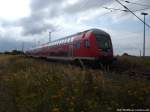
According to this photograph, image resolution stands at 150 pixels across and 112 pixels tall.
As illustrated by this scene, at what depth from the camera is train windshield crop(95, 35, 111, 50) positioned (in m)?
27.7

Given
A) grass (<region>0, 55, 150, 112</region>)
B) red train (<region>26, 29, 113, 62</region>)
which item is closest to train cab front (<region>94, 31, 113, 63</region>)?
red train (<region>26, 29, 113, 62</region>)

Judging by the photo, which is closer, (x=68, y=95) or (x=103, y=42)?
(x=68, y=95)

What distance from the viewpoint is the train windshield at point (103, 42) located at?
91.0ft

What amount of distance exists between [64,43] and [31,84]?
79.6ft

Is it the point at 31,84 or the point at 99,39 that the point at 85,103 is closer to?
the point at 31,84

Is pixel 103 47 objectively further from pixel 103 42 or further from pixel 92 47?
pixel 92 47

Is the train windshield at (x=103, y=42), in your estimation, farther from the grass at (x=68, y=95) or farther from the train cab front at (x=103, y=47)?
the grass at (x=68, y=95)

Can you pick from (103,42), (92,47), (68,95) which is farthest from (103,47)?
(68,95)

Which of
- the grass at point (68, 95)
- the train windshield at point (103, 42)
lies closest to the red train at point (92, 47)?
the train windshield at point (103, 42)

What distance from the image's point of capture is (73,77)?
11.0 meters

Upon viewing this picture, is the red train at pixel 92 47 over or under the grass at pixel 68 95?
over

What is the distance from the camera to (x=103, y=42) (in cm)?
2825

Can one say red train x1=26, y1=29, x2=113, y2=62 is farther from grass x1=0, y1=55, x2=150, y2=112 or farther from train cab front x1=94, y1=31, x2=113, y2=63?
grass x1=0, y1=55, x2=150, y2=112

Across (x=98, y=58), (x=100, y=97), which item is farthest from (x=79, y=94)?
(x=98, y=58)
